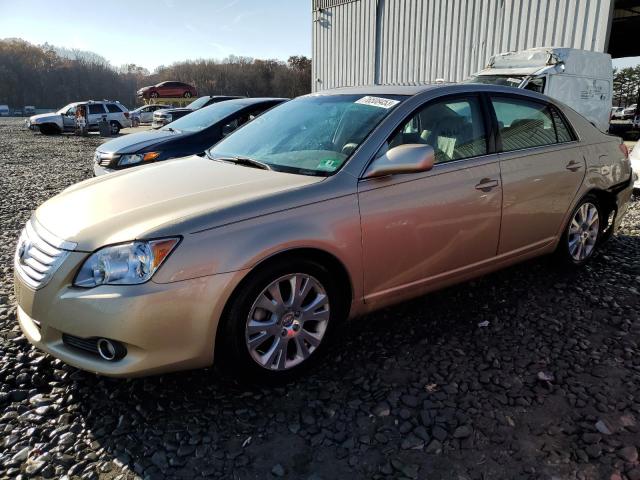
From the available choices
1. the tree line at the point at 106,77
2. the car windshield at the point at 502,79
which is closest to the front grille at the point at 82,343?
the car windshield at the point at 502,79

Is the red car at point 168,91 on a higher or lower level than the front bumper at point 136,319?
higher

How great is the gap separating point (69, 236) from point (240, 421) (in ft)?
3.95

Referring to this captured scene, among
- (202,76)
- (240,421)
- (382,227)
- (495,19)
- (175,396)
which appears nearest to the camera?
(240,421)

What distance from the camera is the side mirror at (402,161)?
2590 millimetres

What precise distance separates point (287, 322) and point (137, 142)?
5117mm

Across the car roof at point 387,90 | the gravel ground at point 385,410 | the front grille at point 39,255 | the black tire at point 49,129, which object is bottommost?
the black tire at point 49,129

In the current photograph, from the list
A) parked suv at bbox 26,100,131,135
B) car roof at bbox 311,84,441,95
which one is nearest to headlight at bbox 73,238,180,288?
car roof at bbox 311,84,441,95

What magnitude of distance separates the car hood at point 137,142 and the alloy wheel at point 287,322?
4720mm

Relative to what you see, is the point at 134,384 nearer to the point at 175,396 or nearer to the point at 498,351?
the point at 175,396

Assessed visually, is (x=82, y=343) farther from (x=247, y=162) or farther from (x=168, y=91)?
(x=168, y=91)

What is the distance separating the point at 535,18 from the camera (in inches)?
507

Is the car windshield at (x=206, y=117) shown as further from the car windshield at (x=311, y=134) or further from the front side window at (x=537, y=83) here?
the front side window at (x=537, y=83)

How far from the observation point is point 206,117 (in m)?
7.19

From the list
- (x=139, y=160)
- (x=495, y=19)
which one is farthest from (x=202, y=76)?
(x=139, y=160)
